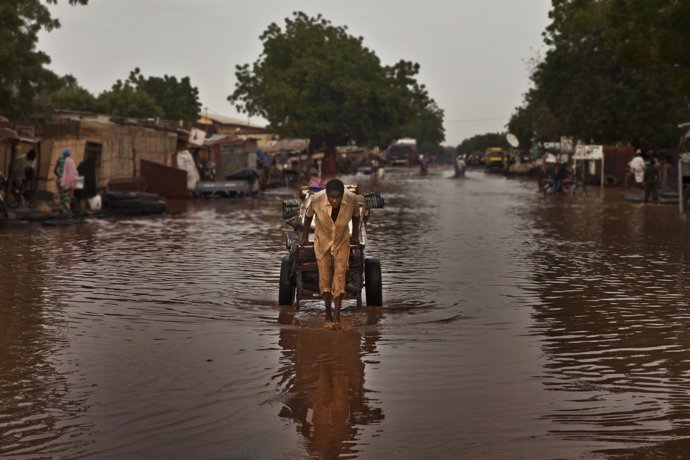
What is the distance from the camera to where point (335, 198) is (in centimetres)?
1035

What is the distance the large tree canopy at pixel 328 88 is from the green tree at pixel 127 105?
14.5 m

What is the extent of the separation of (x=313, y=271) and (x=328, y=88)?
9028cm

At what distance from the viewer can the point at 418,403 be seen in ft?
23.7

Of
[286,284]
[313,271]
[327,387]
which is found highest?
[313,271]

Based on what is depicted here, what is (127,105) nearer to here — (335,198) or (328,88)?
(328,88)

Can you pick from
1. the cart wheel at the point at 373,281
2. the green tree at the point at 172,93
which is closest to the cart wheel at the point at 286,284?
the cart wheel at the point at 373,281

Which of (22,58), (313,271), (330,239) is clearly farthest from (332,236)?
A: (22,58)

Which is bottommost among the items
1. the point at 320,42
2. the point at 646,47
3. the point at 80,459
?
the point at 80,459

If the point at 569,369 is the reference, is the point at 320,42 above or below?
above

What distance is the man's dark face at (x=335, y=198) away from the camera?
1032cm

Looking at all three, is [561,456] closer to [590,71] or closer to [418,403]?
[418,403]

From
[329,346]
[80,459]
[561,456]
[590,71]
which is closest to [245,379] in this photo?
[329,346]

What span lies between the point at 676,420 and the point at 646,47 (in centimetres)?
2944

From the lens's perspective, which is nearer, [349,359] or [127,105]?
[349,359]
